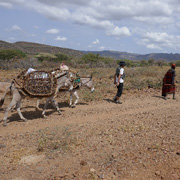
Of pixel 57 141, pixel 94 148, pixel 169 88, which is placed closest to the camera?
pixel 94 148

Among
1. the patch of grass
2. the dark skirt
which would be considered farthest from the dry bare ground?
the dark skirt

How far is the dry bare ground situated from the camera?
3.99m

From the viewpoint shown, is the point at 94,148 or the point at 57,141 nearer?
the point at 94,148

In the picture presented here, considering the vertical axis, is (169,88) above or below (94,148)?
above

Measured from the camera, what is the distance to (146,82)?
564 inches

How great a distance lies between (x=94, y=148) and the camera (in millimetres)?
4922

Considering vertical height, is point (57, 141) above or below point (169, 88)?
below

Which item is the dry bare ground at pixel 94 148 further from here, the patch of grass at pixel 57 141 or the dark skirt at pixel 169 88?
the dark skirt at pixel 169 88

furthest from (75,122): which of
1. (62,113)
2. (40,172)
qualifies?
(40,172)

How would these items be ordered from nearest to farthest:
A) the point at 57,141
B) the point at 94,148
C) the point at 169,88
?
the point at 94,148, the point at 57,141, the point at 169,88

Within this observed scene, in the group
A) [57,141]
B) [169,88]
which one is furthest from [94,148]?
[169,88]

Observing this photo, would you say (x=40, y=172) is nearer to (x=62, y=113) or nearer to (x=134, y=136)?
(x=134, y=136)

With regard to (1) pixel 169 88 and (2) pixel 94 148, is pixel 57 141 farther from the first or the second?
(1) pixel 169 88

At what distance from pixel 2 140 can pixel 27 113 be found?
2.84 m
